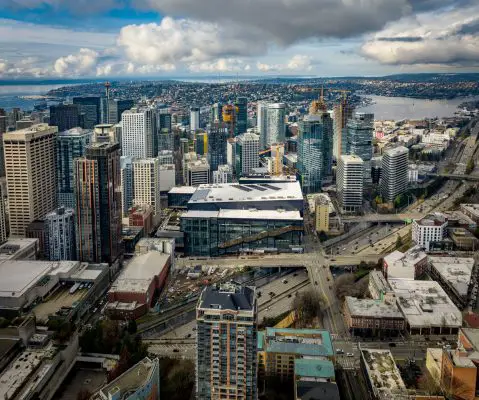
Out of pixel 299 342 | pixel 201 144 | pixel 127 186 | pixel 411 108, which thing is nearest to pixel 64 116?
pixel 201 144

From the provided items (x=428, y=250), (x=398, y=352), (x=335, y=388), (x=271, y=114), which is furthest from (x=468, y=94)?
(x=335, y=388)

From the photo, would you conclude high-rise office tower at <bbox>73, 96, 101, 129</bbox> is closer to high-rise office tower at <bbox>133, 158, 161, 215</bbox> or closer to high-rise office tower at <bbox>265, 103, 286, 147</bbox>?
high-rise office tower at <bbox>265, 103, 286, 147</bbox>

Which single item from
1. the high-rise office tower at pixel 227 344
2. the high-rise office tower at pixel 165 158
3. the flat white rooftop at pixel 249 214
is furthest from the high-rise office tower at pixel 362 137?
the high-rise office tower at pixel 227 344

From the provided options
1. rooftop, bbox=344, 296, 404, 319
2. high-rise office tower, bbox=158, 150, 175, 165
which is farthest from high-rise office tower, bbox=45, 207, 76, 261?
high-rise office tower, bbox=158, 150, 175, 165

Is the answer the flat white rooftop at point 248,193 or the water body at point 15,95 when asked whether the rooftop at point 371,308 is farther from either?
the water body at point 15,95

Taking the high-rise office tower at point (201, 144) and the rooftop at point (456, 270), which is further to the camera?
the high-rise office tower at point (201, 144)

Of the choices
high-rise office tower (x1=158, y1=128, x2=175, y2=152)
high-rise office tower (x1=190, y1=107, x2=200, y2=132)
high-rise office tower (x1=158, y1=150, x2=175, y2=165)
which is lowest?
high-rise office tower (x1=158, y1=150, x2=175, y2=165)
